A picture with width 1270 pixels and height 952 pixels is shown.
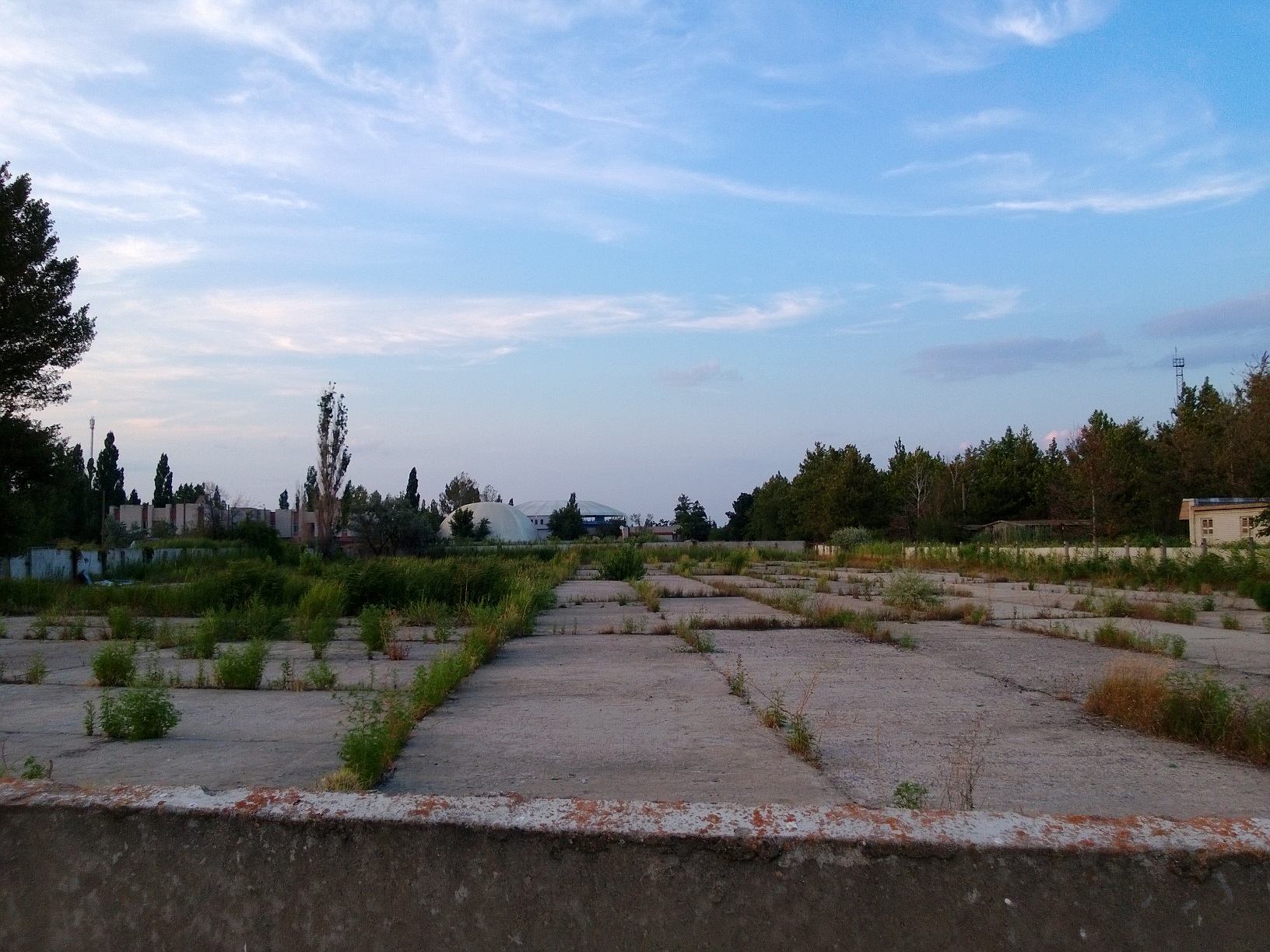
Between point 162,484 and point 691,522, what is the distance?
195 feet

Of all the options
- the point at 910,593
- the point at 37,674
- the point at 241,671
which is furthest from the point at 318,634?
the point at 910,593

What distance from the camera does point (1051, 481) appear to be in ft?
220

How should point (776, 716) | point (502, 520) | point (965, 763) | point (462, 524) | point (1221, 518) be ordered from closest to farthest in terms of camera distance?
point (965, 763), point (776, 716), point (1221, 518), point (462, 524), point (502, 520)

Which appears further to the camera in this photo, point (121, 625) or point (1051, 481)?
point (1051, 481)

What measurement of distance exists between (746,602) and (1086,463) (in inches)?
1134

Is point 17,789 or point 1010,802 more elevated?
point 17,789

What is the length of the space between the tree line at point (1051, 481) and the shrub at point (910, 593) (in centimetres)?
1289

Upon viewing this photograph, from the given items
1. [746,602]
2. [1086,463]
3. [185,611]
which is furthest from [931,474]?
[185,611]

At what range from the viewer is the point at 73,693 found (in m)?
8.71

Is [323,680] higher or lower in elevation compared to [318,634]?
lower

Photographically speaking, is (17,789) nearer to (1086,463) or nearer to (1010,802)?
(1010,802)

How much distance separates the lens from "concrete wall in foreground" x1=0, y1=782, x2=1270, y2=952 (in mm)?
2463

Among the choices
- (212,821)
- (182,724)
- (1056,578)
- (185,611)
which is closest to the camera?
(212,821)

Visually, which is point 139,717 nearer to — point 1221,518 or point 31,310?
point 31,310
